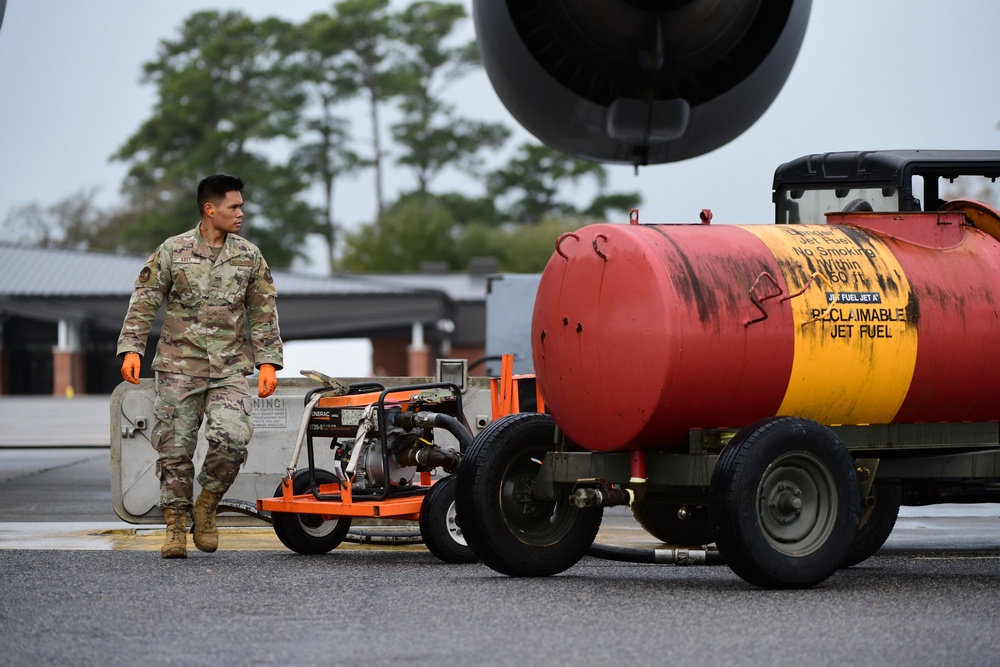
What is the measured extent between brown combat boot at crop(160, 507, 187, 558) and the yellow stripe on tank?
314cm

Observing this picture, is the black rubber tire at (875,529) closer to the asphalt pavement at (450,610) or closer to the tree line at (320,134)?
the asphalt pavement at (450,610)

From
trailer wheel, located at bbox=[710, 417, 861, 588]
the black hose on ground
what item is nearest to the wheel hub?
trailer wheel, located at bbox=[710, 417, 861, 588]

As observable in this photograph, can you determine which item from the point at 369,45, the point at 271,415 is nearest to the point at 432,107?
the point at 369,45

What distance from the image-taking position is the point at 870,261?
702cm

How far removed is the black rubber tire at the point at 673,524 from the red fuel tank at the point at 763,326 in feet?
4.67

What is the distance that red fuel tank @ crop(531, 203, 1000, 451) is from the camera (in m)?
6.55

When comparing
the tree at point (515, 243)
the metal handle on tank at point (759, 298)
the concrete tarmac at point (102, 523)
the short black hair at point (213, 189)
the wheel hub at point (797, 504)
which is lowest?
the concrete tarmac at point (102, 523)

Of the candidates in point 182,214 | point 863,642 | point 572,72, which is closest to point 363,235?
point 182,214

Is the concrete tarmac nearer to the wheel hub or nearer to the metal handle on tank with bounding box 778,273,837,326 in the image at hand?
the wheel hub

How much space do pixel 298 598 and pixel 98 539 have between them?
305cm

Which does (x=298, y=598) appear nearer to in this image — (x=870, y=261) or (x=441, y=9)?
(x=870, y=261)

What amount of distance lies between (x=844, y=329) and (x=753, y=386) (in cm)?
55

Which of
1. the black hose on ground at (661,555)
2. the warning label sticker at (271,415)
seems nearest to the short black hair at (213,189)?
the warning label sticker at (271,415)

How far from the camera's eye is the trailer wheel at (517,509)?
6934 mm
